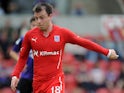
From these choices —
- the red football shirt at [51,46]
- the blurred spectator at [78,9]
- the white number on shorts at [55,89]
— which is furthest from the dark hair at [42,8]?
the blurred spectator at [78,9]

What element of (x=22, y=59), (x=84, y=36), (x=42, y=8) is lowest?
(x=84, y=36)

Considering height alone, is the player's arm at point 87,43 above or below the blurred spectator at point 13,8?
above

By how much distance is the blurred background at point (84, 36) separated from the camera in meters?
18.7

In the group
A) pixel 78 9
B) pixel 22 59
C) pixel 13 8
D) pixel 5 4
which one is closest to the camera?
pixel 22 59

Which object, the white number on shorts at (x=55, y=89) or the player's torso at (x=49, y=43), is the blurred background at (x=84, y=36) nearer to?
the player's torso at (x=49, y=43)

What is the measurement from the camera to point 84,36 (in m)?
19.9

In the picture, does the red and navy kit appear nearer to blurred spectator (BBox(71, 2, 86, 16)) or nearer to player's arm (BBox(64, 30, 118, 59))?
player's arm (BBox(64, 30, 118, 59))

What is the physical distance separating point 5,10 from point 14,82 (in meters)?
10.6

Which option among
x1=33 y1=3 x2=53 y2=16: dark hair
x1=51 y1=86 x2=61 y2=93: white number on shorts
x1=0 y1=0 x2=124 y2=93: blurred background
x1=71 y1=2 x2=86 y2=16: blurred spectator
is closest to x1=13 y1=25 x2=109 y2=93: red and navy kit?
x1=51 y1=86 x2=61 y2=93: white number on shorts

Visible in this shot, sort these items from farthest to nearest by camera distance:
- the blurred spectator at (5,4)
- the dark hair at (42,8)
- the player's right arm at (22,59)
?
the blurred spectator at (5,4) < the player's right arm at (22,59) < the dark hair at (42,8)

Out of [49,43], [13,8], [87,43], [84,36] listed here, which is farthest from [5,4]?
[87,43]

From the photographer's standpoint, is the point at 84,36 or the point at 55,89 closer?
the point at 55,89

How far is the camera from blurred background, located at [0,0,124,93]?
18656 millimetres

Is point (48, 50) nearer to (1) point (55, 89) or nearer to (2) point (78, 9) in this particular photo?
(1) point (55, 89)
